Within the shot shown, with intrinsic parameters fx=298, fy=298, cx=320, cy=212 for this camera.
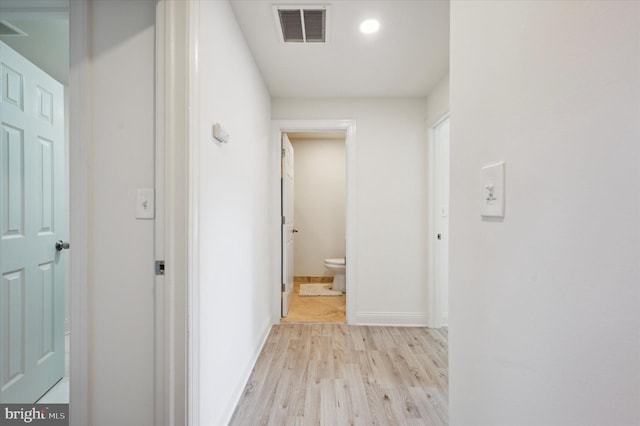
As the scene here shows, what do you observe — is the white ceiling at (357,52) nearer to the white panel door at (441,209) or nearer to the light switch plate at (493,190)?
the white panel door at (441,209)

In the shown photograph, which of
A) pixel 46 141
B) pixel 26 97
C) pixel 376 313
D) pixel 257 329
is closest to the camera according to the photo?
pixel 26 97

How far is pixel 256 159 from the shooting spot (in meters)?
2.57

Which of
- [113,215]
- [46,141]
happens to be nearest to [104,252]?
[113,215]

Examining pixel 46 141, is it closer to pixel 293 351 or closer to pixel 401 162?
pixel 293 351

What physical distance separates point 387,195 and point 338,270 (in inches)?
58.5

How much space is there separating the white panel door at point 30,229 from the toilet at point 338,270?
2.87m

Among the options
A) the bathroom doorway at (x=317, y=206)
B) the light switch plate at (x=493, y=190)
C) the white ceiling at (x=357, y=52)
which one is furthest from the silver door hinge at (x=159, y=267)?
the bathroom doorway at (x=317, y=206)

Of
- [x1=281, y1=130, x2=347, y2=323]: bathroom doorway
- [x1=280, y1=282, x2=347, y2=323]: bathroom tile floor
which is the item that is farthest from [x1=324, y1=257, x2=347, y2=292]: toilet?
[x1=281, y1=130, x2=347, y2=323]: bathroom doorway

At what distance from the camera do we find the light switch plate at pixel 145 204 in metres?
1.16

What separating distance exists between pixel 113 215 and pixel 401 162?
106 inches

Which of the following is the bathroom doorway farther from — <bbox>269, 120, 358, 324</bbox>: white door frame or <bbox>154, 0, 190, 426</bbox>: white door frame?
<bbox>154, 0, 190, 426</bbox>: white door frame

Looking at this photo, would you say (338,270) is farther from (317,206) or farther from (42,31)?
(42,31)

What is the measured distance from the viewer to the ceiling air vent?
5.98 feet

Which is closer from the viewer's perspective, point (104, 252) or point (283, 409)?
point (104, 252)
